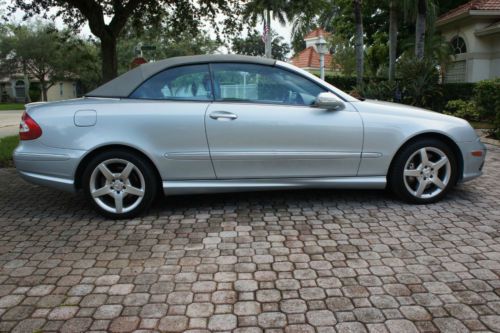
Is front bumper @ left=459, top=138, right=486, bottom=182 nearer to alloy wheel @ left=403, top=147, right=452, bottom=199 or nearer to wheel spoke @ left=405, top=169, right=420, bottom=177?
alloy wheel @ left=403, top=147, right=452, bottom=199

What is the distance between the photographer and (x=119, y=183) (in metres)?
4.36

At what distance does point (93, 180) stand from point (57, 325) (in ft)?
6.38

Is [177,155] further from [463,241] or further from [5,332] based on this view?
[463,241]

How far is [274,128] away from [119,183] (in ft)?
5.17

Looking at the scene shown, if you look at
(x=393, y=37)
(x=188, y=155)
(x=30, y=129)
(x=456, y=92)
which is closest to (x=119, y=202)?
(x=188, y=155)

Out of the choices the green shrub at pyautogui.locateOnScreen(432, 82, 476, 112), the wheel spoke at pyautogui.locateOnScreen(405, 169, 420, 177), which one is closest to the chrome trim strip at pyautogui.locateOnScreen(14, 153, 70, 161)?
the wheel spoke at pyautogui.locateOnScreen(405, 169, 420, 177)

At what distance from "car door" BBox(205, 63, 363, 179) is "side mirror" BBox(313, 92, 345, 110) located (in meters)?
0.06

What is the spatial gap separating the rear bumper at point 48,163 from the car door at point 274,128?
1339 mm

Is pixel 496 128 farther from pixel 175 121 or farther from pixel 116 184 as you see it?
pixel 116 184

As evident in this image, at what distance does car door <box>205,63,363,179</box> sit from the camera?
436 centimetres

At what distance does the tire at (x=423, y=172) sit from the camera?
4602 millimetres

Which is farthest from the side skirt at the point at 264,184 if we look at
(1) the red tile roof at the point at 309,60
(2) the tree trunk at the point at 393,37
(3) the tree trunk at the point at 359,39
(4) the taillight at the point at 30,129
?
(1) the red tile roof at the point at 309,60

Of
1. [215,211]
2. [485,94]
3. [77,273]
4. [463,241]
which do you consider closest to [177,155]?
[215,211]

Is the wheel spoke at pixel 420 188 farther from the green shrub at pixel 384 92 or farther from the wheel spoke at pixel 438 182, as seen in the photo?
the green shrub at pixel 384 92
